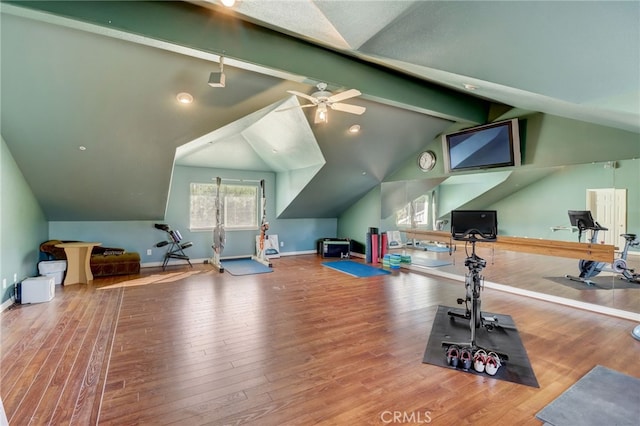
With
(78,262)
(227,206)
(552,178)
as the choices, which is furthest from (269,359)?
(227,206)

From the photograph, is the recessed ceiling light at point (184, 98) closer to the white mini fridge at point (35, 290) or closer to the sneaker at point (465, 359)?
the white mini fridge at point (35, 290)

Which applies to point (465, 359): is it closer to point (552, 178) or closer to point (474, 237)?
point (474, 237)

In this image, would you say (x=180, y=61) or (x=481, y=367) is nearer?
(x=481, y=367)

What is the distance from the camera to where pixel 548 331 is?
3443 mm

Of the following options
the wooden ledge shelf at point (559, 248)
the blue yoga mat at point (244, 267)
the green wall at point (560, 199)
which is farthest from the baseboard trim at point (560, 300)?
the blue yoga mat at point (244, 267)

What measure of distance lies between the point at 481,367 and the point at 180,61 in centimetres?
449

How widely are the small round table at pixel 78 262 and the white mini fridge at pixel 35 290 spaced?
1002mm

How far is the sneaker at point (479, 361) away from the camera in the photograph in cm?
259

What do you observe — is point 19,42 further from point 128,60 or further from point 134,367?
point 134,367

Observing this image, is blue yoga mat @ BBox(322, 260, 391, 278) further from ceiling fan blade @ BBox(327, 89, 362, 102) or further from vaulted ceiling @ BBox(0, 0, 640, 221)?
ceiling fan blade @ BBox(327, 89, 362, 102)

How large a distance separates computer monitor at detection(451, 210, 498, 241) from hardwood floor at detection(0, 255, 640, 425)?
1226 millimetres

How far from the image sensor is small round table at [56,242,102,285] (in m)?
5.30

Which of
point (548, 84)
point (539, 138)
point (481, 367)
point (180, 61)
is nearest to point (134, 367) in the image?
point (481, 367)

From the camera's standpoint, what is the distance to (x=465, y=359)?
8.77ft
